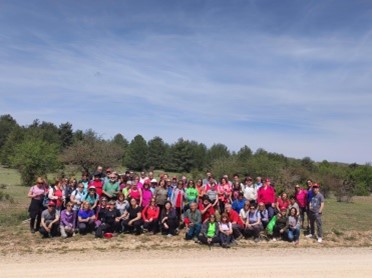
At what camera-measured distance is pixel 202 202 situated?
1307 cm

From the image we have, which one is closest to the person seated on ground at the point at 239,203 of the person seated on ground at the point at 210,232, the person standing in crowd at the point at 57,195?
the person seated on ground at the point at 210,232

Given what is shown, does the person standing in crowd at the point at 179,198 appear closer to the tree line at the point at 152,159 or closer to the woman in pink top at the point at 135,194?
the woman in pink top at the point at 135,194

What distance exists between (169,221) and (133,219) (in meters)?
1.15

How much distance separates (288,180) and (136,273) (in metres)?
33.6

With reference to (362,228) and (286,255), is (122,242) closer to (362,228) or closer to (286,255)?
(286,255)

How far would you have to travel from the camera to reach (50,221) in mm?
11766

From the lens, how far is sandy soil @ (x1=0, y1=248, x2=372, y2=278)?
818cm

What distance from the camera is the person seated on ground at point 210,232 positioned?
11344mm

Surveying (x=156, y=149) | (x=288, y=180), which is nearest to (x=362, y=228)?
(x=288, y=180)

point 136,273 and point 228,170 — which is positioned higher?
point 228,170

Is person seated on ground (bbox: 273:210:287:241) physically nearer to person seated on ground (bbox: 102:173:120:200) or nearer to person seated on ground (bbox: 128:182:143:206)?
person seated on ground (bbox: 128:182:143:206)

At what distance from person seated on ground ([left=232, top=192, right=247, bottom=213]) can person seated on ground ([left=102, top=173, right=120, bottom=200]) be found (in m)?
4.00

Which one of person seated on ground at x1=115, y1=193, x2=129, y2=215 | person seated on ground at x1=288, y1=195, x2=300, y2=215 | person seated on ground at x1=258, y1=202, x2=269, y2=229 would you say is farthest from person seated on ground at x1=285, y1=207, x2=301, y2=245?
person seated on ground at x1=115, y1=193, x2=129, y2=215

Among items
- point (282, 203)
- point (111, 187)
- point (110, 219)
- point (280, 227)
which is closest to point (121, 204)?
point (110, 219)
